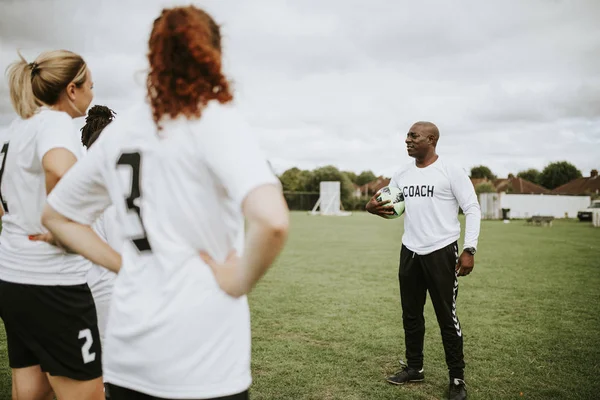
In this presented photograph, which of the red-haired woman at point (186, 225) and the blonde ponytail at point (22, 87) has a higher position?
the blonde ponytail at point (22, 87)

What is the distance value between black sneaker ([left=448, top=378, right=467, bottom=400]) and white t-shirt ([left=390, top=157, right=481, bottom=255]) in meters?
1.34

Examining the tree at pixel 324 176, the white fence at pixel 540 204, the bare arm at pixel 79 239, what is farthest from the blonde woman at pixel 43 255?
the tree at pixel 324 176

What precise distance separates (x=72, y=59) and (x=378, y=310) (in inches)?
266

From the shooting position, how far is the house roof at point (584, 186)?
8306cm

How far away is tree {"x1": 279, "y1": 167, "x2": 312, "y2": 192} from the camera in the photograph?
88963mm

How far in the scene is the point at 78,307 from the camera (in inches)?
101

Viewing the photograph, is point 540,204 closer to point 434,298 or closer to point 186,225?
point 434,298

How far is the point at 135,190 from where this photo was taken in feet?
5.73

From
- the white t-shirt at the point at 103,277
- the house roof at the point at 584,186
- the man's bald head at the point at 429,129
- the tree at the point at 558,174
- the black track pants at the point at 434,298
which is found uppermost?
the tree at the point at 558,174

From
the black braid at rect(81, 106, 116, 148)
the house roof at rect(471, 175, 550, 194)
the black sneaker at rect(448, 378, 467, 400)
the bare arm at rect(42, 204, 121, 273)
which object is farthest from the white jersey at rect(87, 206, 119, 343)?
the house roof at rect(471, 175, 550, 194)

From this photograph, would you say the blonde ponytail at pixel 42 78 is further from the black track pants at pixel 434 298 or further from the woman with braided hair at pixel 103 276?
the black track pants at pixel 434 298

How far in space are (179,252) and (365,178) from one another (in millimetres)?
131344

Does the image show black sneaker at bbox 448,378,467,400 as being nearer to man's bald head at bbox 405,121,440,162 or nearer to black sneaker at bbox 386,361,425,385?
black sneaker at bbox 386,361,425,385

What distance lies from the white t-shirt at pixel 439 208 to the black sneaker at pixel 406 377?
4.36 ft
